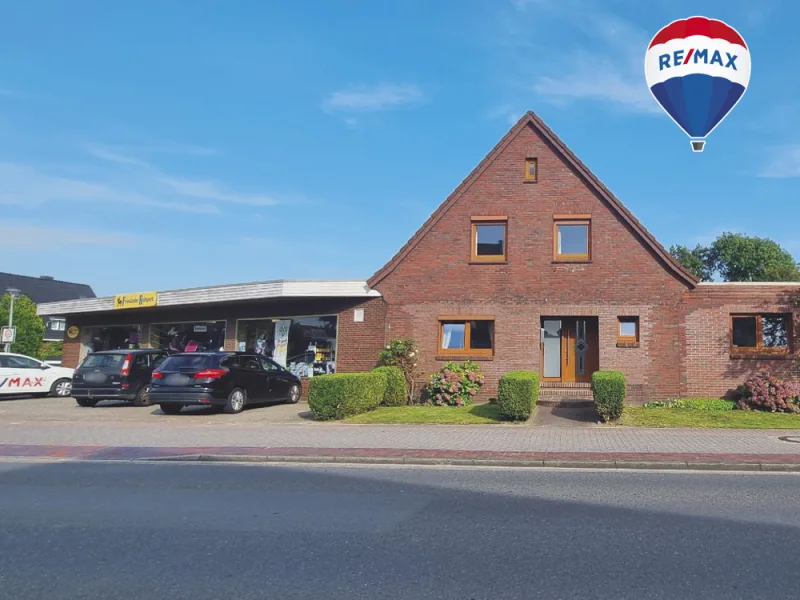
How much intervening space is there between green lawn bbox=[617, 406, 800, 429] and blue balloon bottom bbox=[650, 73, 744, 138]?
588cm

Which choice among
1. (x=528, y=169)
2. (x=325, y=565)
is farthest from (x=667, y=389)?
(x=325, y=565)

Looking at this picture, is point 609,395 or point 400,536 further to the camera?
point 609,395

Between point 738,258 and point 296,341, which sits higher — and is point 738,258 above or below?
above

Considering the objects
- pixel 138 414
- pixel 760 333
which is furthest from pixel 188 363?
pixel 760 333

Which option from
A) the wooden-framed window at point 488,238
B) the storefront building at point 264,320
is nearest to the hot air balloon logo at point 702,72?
the wooden-framed window at point 488,238

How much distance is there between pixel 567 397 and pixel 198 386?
9.29 metres

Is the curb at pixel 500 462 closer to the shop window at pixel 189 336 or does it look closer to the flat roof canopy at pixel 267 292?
the flat roof canopy at pixel 267 292

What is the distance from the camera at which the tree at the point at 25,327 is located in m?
42.4

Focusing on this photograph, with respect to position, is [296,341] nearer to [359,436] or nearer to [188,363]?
[188,363]

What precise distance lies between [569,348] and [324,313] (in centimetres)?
731

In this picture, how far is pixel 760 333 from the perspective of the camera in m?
17.4

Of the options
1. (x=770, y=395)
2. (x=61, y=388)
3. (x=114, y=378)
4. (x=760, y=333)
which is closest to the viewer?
(x=770, y=395)

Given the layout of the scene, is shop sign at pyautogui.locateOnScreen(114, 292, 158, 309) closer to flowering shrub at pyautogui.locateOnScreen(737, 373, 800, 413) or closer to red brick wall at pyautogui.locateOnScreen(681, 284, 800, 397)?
red brick wall at pyautogui.locateOnScreen(681, 284, 800, 397)

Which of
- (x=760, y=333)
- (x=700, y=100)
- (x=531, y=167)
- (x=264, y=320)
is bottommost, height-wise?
(x=760, y=333)
